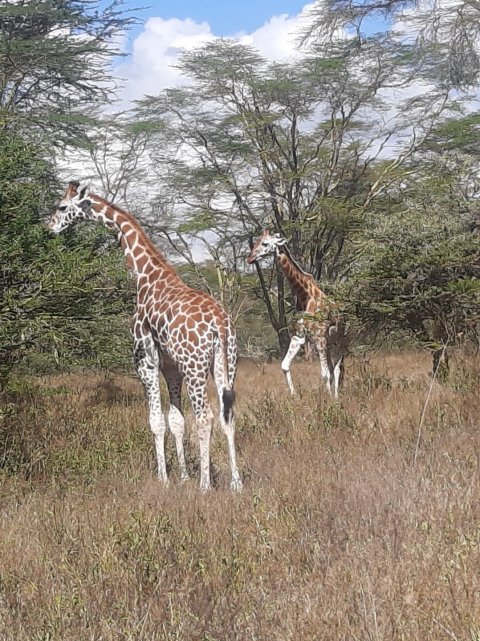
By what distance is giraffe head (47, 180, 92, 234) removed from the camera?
6.94 meters

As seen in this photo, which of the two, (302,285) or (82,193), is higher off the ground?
(82,193)

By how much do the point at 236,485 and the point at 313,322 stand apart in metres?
5.31

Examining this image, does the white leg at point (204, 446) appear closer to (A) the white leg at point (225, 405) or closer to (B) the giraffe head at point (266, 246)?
(A) the white leg at point (225, 405)

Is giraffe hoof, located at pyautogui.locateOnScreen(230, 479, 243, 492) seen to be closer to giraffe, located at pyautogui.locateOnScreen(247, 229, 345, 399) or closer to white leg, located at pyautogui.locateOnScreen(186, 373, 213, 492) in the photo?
white leg, located at pyautogui.locateOnScreen(186, 373, 213, 492)

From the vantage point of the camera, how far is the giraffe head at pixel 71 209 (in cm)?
694

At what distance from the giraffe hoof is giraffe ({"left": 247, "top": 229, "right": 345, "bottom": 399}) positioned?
3709 millimetres

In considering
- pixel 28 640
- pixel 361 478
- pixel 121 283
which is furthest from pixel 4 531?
pixel 121 283

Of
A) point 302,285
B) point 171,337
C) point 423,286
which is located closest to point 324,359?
point 302,285

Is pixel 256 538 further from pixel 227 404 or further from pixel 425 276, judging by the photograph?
pixel 425 276

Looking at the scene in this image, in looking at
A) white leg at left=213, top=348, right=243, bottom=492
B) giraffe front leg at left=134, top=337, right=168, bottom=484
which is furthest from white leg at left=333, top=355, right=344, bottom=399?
white leg at left=213, top=348, right=243, bottom=492

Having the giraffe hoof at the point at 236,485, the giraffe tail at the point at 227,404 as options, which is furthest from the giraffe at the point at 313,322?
the giraffe hoof at the point at 236,485

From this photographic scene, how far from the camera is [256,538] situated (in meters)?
3.78

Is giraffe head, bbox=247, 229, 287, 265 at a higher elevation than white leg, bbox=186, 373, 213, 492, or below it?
higher

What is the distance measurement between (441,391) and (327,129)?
15144 millimetres
